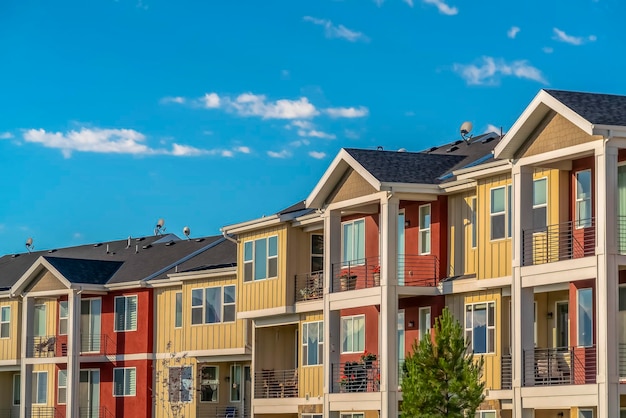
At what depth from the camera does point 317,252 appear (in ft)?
166

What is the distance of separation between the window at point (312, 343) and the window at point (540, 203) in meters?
12.5

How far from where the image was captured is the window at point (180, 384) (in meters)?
57.4

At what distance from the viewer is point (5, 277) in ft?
235

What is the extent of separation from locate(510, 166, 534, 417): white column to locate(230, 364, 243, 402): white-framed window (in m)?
21.2

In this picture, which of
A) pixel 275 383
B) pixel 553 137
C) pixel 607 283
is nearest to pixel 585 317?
pixel 607 283

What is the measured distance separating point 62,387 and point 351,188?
2473 cm

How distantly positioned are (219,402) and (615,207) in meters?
26.9

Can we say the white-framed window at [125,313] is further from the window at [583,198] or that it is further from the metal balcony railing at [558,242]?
the window at [583,198]

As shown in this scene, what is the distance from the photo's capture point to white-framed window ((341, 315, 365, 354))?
153 feet

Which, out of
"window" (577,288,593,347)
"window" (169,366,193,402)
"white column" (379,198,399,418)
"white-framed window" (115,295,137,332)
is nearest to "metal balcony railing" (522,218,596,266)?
"window" (577,288,593,347)

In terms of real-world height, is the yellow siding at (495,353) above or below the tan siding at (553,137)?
below

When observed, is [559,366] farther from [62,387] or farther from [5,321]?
[5,321]

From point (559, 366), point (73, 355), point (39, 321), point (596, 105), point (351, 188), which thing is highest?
point (596, 105)

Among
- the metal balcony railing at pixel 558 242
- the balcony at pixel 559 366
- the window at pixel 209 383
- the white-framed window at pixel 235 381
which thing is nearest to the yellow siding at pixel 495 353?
the balcony at pixel 559 366
